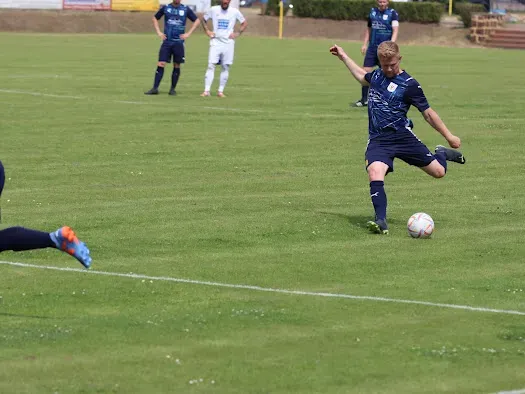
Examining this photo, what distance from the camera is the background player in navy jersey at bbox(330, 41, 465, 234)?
12797 mm

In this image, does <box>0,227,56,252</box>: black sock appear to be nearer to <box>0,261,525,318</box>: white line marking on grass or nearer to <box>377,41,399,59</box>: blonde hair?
<box>0,261,525,318</box>: white line marking on grass

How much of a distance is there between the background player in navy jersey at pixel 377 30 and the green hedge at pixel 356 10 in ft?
105

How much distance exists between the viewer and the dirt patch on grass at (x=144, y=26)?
5634 cm

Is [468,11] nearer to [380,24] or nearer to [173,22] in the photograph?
[173,22]

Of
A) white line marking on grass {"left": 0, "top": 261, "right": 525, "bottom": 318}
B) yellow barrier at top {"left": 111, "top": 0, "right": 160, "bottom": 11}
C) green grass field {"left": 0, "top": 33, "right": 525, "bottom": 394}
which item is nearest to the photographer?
green grass field {"left": 0, "top": 33, "right": 525, "bottom": 394}

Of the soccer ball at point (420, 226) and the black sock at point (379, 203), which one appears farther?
the black sock at point (379, 203)

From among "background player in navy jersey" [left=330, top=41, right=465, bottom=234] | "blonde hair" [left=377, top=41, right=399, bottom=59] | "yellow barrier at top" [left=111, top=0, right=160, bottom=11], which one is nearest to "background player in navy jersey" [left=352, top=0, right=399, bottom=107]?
"background player in navy jersey" [left=330, top=41, right=465, bottom=234]

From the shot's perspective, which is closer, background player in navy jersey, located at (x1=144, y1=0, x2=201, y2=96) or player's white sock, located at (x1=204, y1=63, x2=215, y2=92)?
player's white sock, located at (x1=204, y1=63, x2=215, y2=92)

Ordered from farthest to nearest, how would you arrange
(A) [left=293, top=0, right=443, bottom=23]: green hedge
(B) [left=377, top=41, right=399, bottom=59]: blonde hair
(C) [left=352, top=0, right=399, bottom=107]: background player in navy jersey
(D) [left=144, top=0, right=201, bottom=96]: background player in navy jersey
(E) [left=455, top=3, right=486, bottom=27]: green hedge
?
(A) [left=293, top=0, right=443, bottom=23]: green hedge → (E) [left=455, top=3, right=486, bottom=27]: green hedge → (D) [left=144, top=0, right=201, bottom=96]: background player in navy jersey → (C) [left=352, top=0, right=399, bottom=107]: background player in navy jersey → (B) [left=377, top=41, right=399, bottom=59]: blonde hair

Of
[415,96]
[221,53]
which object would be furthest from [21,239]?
[221,53]

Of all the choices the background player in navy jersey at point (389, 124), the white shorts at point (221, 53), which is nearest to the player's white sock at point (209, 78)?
the white shorts at point (221, 53)

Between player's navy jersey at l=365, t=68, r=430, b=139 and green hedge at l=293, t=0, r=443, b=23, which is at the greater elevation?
player's navy jersey at l=365, t=68, r=430, b=139

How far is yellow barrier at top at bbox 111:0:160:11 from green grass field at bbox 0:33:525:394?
34665 millimetres

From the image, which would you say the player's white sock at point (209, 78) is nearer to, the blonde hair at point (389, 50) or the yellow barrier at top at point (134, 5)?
the blonde hair at point (389, 50)
